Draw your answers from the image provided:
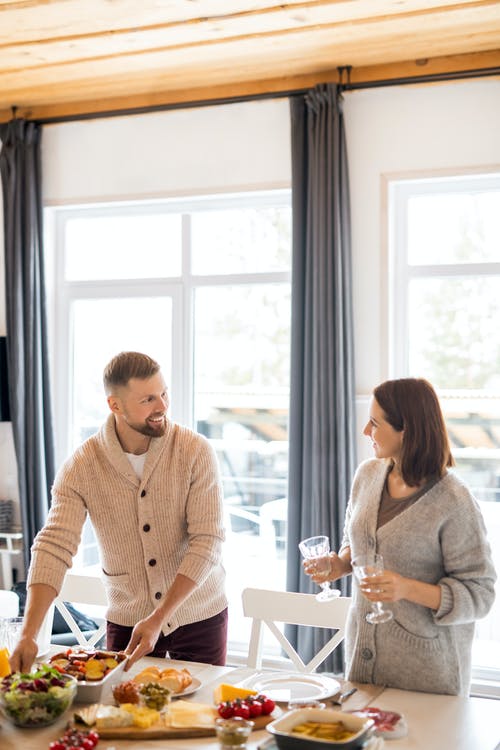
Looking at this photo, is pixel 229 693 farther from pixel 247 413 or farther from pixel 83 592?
pixel 247 413

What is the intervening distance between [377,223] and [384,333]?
0.53 m

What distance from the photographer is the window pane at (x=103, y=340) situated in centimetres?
488

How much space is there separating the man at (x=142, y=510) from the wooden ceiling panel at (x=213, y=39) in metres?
1.81

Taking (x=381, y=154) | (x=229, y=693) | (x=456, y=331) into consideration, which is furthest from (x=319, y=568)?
(x=381, y=154)

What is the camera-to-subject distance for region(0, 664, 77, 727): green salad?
1.91m

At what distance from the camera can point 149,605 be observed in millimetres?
2545

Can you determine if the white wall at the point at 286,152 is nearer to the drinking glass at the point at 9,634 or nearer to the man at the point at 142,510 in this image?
the man at the point at 142,510

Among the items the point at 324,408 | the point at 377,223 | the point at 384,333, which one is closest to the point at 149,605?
the point at 324,408

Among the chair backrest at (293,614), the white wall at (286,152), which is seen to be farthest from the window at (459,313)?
the chair backrest at (293,614)

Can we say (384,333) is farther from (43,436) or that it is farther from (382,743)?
(382,743)

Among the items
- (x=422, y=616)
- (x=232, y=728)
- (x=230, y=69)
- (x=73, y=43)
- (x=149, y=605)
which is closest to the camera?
(x=232, y=728)

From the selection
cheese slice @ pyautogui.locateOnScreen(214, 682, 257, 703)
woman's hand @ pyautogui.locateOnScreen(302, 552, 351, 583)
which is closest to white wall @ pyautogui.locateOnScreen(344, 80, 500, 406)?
woman's hand @ pyautogui.locateOnScreen(302, 552, 351, 583)

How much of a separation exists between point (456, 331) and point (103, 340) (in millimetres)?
1974

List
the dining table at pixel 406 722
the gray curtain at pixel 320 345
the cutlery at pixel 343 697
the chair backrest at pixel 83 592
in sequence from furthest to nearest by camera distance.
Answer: the gray curtain at pixel 320 345 → the chair backrest at pixel 83 592 → the cutlery at pixel 343 697 → the dining table at pixel 406 722
